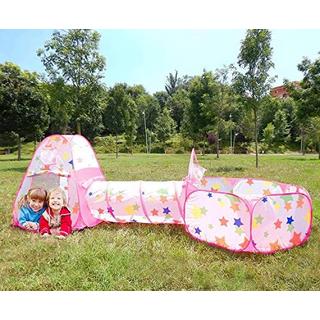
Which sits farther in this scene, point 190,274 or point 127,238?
point 127,238

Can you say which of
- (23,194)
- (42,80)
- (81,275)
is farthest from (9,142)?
(81,275)

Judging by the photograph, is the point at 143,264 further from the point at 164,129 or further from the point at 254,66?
the point at 164,129

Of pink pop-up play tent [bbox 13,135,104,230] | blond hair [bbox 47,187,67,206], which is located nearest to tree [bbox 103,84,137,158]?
pink pop-up play tent [bbox 13,135,104,230]

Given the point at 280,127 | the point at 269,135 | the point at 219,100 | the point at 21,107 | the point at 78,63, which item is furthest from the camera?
the point at 280,127

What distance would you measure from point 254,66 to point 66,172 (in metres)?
11.2

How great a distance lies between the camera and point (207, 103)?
2047 centimetres

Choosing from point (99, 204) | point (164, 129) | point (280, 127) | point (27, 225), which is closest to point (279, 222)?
point (99, 204)

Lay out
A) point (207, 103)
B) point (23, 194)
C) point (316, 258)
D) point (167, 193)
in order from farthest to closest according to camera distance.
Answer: point (207, 103), point (23, 194), point (167, 193), point (316, 258)

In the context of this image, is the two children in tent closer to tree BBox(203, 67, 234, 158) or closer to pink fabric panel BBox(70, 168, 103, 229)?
pink fabric panel BBox(70, 168, 103, 229)

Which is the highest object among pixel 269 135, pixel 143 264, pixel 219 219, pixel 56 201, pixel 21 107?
pixel 21 107

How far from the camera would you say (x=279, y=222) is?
15.5ft

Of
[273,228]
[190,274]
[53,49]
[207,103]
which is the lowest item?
[190,274]

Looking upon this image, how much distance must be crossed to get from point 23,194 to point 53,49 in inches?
393
